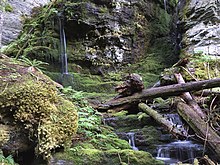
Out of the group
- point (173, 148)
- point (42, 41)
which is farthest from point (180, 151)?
point (42, 41)

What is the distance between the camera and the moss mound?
2.95 m

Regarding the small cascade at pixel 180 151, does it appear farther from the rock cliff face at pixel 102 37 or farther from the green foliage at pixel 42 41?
the green foliage at pixel 42 41

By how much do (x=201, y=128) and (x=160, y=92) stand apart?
1932mm

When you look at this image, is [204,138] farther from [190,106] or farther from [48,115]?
[48,115]

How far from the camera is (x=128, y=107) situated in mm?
6605

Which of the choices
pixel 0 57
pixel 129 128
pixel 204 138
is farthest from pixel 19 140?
pixel 129 128

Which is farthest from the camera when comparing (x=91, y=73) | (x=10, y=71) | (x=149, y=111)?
(x=91, y=73)

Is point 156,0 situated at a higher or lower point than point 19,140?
higher

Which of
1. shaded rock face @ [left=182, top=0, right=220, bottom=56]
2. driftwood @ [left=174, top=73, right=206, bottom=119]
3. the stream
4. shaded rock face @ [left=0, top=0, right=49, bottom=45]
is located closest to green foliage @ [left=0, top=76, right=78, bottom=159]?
the stream

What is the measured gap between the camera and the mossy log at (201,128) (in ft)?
12.6

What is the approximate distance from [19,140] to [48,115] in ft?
1.41

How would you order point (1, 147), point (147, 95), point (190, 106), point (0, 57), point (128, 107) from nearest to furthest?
1. point (1, 147)
2. point (0, 57)
3. point (190, 106)
4. point (147, 95)
5. point (128, 107)

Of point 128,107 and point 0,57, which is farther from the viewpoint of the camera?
point 128,107

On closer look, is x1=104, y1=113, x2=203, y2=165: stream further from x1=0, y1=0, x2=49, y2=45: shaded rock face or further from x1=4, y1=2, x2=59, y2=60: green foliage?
x1=0, y1=0, x2=49, y2=45: shaded rock face
